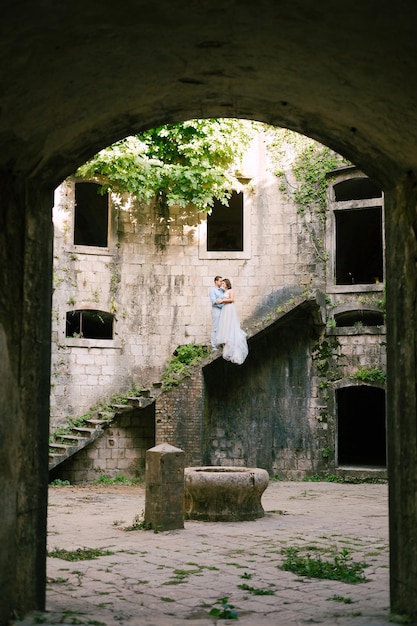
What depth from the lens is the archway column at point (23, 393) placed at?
222 inches

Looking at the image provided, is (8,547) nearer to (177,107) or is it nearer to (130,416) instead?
(177,107)

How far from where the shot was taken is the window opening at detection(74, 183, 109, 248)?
22.2 m

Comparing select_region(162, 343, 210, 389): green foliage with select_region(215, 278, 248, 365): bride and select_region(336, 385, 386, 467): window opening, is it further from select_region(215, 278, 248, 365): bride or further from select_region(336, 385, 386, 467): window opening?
select_region(336, 385, 386, 467): window opening

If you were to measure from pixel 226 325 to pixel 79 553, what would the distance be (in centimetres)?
1007

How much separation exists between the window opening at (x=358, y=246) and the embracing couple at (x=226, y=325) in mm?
4534

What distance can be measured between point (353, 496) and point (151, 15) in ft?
43.6

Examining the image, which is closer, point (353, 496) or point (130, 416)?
point (353, 496)

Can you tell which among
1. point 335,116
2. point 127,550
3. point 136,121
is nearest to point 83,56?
point 136,121

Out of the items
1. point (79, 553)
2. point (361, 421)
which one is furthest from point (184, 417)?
point (79, 553)

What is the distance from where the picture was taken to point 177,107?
6.32 meters

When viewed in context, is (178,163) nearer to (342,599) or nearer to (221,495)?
(221,495)

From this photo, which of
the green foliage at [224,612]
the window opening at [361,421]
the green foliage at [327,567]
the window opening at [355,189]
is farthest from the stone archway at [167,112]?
the window opening at [361,421]

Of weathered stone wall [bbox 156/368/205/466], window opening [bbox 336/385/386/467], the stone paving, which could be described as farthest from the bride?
window opening [bbox 336/385/386/467]

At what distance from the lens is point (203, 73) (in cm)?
550
